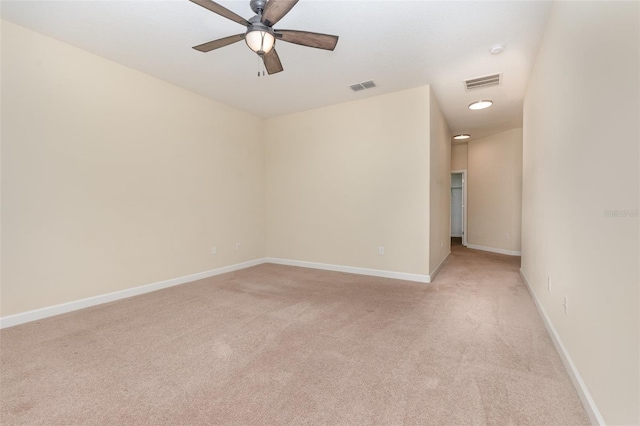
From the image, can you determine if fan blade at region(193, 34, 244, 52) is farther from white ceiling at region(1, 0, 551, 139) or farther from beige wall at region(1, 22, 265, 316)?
beige wall at region(1, 22, 265, 316)

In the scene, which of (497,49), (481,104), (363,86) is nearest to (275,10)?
(363,86)

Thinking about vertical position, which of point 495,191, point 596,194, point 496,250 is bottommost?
point 496,250

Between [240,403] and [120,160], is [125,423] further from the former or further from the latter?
[120,160]

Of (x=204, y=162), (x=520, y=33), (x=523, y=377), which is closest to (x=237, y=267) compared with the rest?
(x=204, y=162)

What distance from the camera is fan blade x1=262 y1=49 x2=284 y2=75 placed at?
8.08ft

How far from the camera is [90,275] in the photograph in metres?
3.18

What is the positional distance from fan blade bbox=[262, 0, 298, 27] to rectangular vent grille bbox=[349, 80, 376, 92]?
204cm

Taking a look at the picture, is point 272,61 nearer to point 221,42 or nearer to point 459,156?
point 221,42

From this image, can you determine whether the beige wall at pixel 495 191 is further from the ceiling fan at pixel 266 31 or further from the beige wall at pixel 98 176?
the beige wall at pixel 98 176

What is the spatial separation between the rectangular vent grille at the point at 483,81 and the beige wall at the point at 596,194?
1.17 metres

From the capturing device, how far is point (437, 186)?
15.5ft

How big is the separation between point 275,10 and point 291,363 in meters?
2.49

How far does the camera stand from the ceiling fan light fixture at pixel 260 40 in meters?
2.14

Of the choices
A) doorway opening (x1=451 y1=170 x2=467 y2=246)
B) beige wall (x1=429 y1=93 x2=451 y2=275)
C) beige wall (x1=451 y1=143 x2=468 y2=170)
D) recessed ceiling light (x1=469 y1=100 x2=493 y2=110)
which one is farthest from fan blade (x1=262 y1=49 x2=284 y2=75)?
doorway opening (x1=451 y1=170 x2=467 y2=246)
